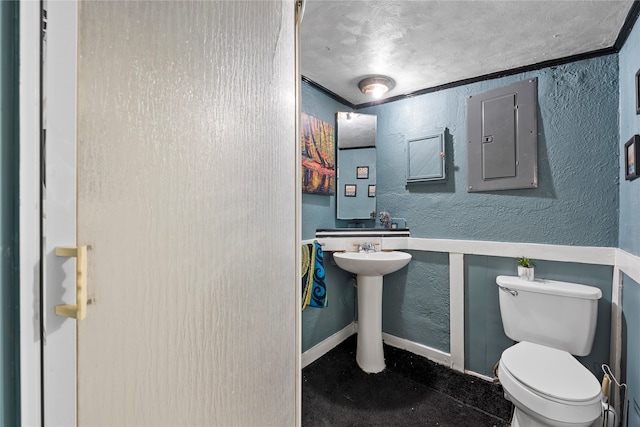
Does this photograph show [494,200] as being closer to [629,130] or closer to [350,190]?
[629,130]

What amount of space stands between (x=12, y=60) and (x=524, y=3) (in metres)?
1.82

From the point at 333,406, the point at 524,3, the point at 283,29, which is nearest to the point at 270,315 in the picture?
the point at 283,29

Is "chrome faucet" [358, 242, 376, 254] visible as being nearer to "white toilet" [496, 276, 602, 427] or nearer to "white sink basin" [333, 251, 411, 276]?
"white sink basin" [333, 251, 411, 276]

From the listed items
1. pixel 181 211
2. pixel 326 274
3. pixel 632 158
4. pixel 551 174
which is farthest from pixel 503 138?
pixel 181 211

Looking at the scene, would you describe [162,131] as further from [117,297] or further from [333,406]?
[333,406]

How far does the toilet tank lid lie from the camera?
1.54m

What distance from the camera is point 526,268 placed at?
5.76 feet

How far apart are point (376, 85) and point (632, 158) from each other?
4.70ft

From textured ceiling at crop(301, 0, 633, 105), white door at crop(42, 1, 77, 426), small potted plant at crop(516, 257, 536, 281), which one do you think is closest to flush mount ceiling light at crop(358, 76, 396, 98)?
textured ceiling at crop(301, 0, 633, 105)

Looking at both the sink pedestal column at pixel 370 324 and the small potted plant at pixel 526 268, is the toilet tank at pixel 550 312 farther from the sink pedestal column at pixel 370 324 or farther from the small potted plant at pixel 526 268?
the sink pedestal column at pixel 370 324

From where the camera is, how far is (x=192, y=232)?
511 mm

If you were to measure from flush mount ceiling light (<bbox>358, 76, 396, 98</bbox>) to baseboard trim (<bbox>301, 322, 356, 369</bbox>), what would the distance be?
1909 millimetres

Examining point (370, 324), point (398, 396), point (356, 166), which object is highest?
point (356, 166)

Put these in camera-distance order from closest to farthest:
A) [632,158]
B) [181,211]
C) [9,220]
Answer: [9,220] → [181,211] → [632,158]
